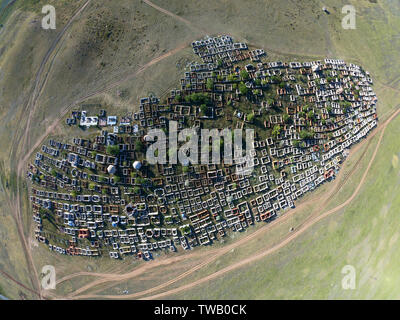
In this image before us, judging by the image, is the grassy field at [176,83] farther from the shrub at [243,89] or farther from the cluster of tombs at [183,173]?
the shrub at [243,89]

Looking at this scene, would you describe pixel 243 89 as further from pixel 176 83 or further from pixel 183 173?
pixel 183 173

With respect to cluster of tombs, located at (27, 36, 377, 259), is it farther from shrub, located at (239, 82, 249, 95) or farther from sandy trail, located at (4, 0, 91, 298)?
sandy trail, located at (4, 0, 91, 298)

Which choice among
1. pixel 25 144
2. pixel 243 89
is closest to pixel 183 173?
pixel 243 89

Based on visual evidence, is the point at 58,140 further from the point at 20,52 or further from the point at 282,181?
the point at 282,181

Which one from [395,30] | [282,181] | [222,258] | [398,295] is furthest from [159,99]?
[398,295]

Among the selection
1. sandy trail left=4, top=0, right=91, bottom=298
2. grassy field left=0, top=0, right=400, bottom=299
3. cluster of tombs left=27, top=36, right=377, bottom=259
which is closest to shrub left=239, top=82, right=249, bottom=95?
cluster of tombs left=27, top=36, right=377, bottom=259
